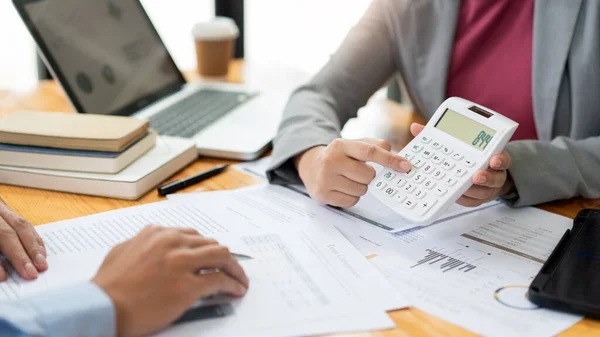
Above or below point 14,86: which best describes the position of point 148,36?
above

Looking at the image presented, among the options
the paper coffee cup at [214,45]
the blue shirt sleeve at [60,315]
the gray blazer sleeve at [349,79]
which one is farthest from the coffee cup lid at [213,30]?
the blue shirt sleeve at [60,315]

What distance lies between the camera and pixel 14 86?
4.57 ft

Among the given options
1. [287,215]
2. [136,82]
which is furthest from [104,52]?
[287,215]

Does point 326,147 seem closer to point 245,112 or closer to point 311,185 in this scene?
point 311,185

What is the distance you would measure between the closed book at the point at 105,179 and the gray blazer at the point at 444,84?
0.17 metres

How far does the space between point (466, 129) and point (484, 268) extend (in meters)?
0.18

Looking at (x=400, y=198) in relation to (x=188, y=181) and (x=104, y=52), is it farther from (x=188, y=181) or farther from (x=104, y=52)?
(x=104, y=52)

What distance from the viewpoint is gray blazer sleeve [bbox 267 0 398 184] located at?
3.28 feet

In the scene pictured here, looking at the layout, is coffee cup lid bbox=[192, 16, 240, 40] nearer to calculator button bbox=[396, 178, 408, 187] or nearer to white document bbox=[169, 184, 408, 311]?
white document bbox=[169, 184, 408, 311]

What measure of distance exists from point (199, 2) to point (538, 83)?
1.70 m

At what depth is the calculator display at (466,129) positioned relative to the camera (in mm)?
740

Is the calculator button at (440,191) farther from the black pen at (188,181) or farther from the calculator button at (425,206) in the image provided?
the black pen at (188,181)

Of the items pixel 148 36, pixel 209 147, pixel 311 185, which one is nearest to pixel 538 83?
pixel 311 185

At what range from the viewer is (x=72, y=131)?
871 millimetres
